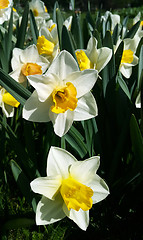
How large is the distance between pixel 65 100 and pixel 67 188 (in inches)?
12.3

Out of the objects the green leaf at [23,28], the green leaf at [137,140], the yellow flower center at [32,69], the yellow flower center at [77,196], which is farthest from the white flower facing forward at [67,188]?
the green leaf at [23,28]

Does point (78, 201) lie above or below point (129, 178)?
above

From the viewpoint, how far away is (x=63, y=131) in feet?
2.98

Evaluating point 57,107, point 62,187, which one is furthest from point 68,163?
point 57,107

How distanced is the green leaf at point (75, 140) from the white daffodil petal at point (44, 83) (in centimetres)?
24

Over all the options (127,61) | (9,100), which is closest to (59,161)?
(9,100)

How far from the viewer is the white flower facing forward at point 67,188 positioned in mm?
925

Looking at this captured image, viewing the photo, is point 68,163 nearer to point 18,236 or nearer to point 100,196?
point 100,196

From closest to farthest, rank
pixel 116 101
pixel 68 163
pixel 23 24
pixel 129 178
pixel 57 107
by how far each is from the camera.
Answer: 1. pixel 57 107
2. pixel 68 163
3. pixel 129 178
4. pixel 116 101
5. pixel 23 24

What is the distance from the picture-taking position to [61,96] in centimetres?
90

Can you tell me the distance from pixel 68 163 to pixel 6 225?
37cm

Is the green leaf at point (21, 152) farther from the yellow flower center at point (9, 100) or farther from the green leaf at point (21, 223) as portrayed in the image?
the green leaf at point (21, 223)

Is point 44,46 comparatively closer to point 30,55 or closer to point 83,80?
point 30,55

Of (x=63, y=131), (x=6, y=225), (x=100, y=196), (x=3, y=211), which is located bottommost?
(x=3, y=211)
